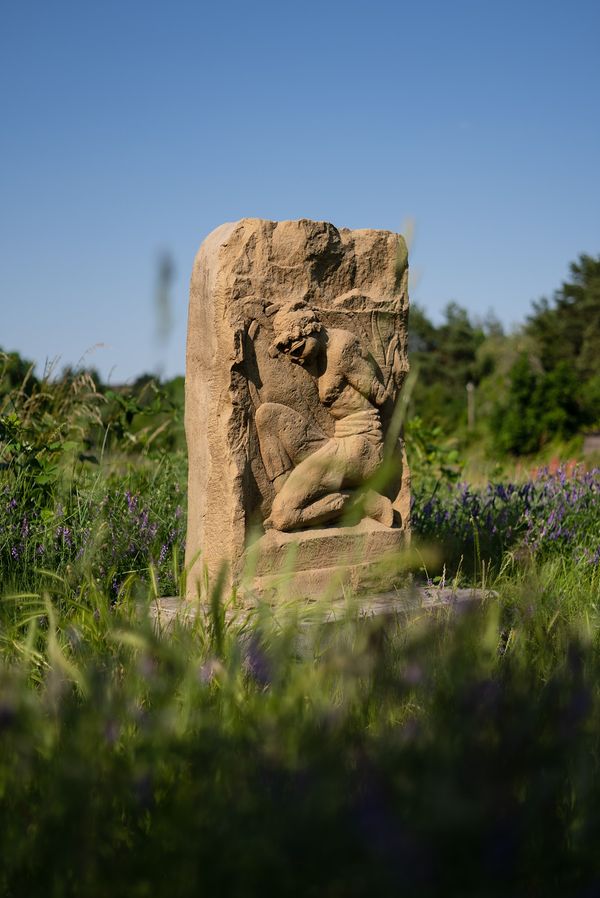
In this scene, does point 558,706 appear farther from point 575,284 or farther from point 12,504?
point 575,284

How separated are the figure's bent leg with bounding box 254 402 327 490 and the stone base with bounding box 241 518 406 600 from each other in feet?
0.92

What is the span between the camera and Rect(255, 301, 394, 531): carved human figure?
3.73m

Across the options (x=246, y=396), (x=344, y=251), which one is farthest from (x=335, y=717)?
(x=344, y=251)

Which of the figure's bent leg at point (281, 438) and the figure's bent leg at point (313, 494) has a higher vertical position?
the figure's bent leg at point (281, 438)

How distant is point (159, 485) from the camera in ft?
17.4

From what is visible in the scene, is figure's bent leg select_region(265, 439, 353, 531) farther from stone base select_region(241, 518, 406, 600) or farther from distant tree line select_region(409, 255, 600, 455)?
distant tree line select_region(409, 255, 600, 455)

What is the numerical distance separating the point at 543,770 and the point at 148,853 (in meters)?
0.74

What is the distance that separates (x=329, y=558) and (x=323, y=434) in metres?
0.55

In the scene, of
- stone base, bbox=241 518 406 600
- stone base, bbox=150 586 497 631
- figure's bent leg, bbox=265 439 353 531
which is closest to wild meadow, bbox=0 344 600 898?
stone base, bbox=150 586 497 631

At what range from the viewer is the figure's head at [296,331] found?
370 cm

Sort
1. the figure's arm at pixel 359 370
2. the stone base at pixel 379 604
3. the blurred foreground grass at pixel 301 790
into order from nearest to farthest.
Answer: the blurred foreground grass at pixel 301 790 < the stone base at pixel 379 604 < the figure's arm at pixel 359 370

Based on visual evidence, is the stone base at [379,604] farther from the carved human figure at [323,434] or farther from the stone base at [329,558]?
the carved human figure at [323,434]

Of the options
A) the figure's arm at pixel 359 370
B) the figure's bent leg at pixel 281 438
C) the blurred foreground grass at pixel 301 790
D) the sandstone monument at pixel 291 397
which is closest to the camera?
the blurred foreground grass at pixel 301 790

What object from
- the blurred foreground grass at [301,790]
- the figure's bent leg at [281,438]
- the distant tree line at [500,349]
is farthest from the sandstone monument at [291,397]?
the distant tree line at [500,349]
